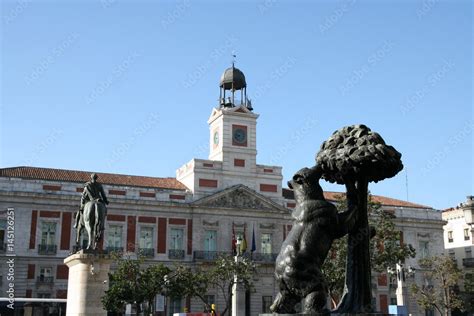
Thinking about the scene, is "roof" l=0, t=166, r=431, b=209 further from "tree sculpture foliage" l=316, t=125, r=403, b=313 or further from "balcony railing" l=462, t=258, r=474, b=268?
"tree sculpture foliage" l=316, t=125, r=403, b=313

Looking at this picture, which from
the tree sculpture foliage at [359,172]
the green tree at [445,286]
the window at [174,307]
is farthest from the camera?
the window at [174,307]

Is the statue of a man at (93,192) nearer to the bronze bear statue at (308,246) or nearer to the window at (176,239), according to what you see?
the bronze bear statue at (308,246)

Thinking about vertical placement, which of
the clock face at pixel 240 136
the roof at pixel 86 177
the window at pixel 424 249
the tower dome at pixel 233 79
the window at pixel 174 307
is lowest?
the window at pixel 174 307

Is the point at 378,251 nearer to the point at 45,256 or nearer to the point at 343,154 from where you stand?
the point at 45,256

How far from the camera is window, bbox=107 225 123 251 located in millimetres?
39406

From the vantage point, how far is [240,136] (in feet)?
147

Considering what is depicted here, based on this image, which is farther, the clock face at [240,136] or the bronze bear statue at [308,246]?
the clock face at [240,136]

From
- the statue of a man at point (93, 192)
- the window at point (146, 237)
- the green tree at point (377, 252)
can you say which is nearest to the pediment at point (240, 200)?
the window at point (146, 237)

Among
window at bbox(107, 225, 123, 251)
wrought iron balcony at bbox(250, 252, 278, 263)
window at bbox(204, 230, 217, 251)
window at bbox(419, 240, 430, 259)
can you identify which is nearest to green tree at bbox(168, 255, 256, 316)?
window at bbox(204, 230, 217, 251)

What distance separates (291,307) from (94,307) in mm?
8226

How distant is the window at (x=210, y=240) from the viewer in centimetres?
4136

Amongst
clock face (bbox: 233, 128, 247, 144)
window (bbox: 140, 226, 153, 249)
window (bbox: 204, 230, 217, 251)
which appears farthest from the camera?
clock face (bbox: 233, 128, 247, 144)

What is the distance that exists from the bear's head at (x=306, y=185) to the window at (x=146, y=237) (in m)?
34.1

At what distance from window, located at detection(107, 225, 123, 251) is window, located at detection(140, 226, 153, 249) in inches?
55.5
